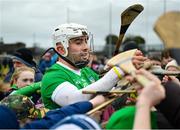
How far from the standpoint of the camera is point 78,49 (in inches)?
148

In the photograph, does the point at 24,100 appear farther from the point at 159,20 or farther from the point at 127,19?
the point at 159,20

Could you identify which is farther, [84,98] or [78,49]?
[78,49]

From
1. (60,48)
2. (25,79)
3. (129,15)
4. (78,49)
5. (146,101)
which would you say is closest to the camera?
(146,101)

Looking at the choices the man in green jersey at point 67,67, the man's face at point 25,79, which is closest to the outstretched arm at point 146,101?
the man in green jersey at point 67,67

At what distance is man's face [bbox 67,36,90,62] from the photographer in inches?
148

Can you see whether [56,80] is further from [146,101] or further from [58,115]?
[146,101]

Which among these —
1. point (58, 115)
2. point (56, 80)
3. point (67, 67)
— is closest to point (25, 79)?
point (67, 67)

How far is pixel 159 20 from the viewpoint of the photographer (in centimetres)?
235

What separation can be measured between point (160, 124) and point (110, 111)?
97 centimetres

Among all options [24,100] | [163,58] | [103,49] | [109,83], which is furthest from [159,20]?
[103,49]

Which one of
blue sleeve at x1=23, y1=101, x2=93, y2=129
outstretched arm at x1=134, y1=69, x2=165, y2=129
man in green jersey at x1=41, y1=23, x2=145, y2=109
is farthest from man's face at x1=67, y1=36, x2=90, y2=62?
outstretched arm at x1=134, y1=69, x2=165, y2=129

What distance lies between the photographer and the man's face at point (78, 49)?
12.3ft

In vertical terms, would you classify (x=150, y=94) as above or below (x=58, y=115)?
above

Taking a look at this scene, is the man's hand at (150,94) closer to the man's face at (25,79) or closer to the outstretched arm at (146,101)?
the outstretched arm at (146,101)
